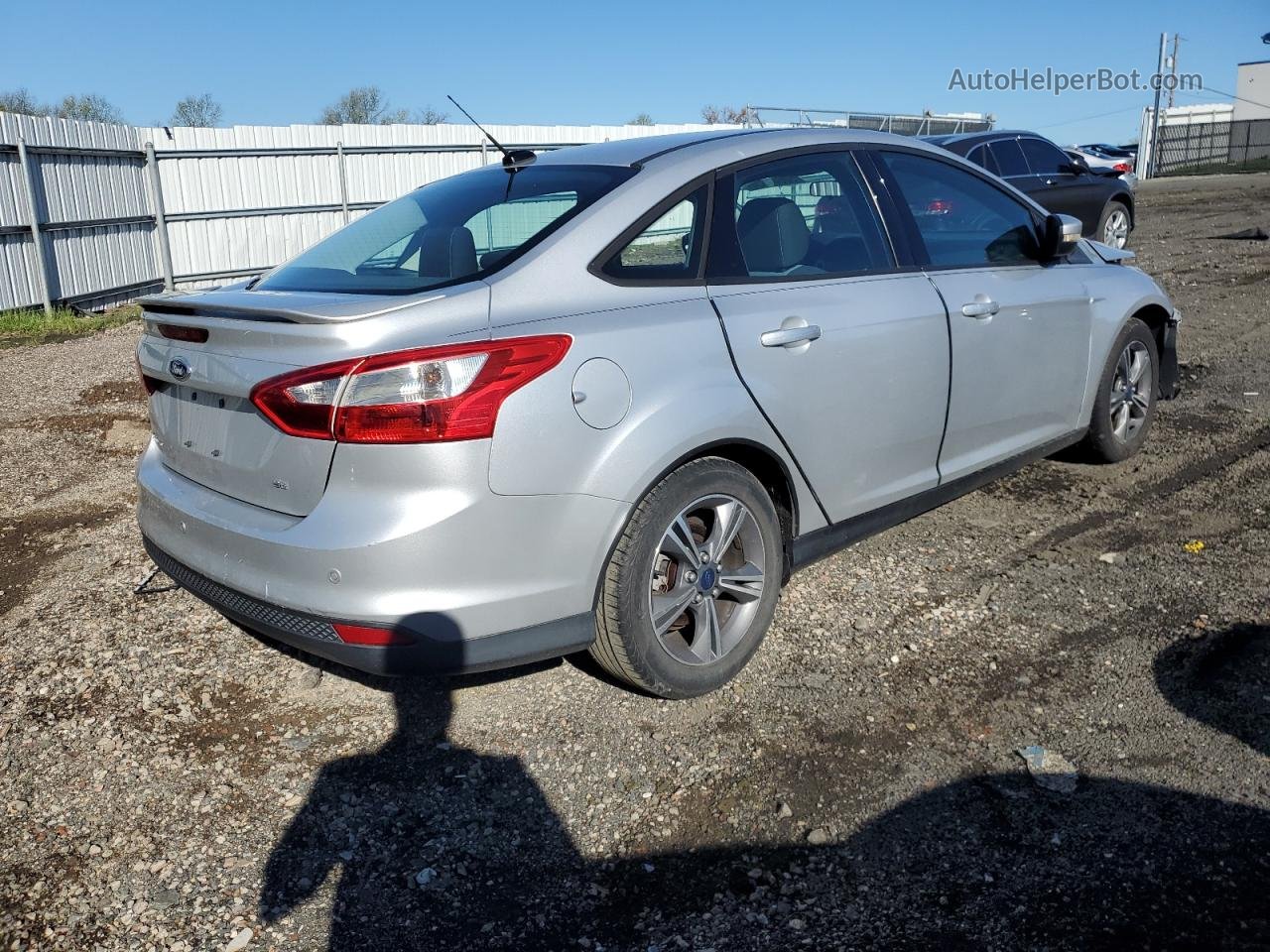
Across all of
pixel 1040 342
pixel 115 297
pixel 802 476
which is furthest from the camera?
pixel 115 297

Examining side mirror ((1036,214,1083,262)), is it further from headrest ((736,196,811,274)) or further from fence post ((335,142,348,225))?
fence post ((335,142,348,225))

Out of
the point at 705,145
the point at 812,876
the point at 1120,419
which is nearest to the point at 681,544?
the point at 812,876

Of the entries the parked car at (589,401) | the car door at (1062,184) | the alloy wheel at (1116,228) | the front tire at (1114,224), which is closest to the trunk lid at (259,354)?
the parked car at (589,401)

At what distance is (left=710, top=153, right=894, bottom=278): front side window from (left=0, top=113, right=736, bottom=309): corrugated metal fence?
9783 millimetres

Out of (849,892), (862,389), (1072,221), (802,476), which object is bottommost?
(849,892)

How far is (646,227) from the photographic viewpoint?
3.21 m

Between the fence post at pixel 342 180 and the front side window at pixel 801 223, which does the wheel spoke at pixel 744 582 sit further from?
the fence post at pixel 342 180

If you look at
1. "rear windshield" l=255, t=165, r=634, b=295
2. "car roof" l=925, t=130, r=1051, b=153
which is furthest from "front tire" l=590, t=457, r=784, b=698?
"car roof" l=925, t=130, r=1051, b=153

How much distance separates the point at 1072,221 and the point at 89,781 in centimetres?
426

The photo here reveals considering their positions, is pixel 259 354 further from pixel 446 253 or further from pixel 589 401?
pixel 589 401

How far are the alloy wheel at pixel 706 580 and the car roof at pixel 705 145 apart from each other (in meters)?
1.17

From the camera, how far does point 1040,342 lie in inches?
178

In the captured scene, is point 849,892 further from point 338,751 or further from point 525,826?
point 338,751

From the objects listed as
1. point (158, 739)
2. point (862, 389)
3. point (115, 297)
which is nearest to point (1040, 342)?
point (862, 389)
